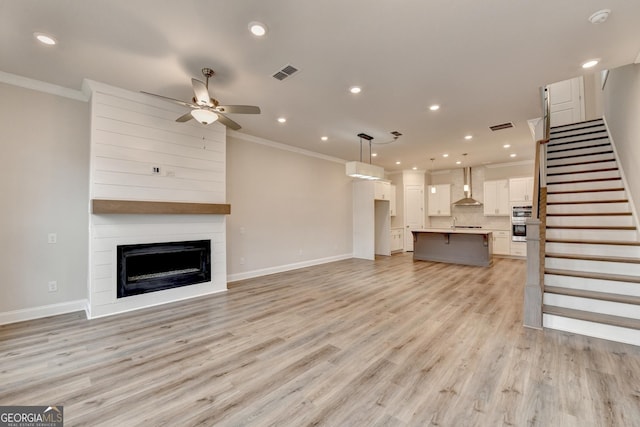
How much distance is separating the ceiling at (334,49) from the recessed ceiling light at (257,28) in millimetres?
46

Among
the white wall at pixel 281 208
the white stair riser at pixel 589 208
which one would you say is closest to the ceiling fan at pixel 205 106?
the white wall at pixel 281 208

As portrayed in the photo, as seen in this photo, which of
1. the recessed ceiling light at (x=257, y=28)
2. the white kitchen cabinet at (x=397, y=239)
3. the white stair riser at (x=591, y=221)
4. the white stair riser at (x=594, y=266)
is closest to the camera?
the recessed ceiling light at (x=257, y=28)

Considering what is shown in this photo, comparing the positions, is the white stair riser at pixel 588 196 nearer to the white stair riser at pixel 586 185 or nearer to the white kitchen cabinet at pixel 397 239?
the white stair riser at pixel 586 185

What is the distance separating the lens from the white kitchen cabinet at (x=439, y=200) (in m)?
9.67

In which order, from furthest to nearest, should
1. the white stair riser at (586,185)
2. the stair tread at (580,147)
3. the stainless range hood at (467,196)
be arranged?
the stainless range hood at (467,196) < the stair tread at (580,147) < the white stair riser at (586,185)

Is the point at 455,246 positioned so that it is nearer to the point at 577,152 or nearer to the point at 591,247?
the point at 577,152

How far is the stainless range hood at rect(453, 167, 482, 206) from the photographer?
29.0 ft

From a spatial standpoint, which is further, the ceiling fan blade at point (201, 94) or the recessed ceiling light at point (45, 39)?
the ceiling fan blade at point (201, 94)

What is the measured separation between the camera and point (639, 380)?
213cm

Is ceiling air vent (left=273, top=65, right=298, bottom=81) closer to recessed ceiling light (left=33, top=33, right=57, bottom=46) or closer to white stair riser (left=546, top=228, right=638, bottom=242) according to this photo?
recessed ceiling light (left=33, top=33, right=57, bottom=46)

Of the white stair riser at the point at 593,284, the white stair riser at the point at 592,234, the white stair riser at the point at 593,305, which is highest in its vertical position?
the white stair riser at the point at 592,234

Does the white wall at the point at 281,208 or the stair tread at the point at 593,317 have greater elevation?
the white wall at the point at 281,208

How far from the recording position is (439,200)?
32.3 feet

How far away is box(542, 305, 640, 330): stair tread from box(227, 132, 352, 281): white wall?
4881 mm
